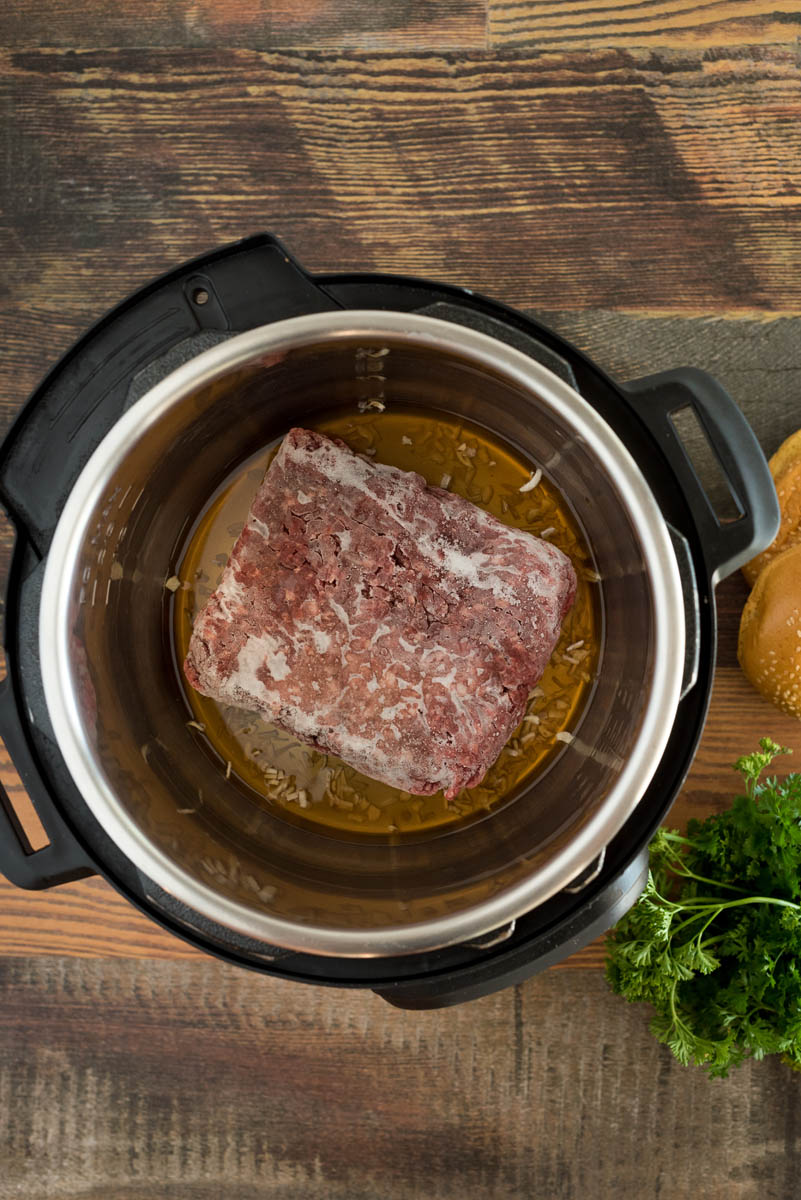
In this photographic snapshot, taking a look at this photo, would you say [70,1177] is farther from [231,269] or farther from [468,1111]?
[231,269]

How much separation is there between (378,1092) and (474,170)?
47.6 inches

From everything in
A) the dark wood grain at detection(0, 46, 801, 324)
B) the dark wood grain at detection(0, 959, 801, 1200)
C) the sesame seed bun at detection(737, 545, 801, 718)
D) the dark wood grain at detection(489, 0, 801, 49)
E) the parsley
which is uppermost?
the dark wood grain at detection(489, 0, 801, 49)

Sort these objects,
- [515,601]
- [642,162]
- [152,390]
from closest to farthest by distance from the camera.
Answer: [152,390], [515,601], [642,162]

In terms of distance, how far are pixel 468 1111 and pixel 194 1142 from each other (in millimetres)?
368

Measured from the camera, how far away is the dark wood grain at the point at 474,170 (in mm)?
1093

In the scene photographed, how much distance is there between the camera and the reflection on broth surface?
3.27ft

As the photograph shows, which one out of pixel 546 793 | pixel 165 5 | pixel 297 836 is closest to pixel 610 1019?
pixel 546 793

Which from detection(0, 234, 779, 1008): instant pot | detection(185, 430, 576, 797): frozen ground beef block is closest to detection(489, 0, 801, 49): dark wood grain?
detection(0, 234, 779, 1008): instant pot

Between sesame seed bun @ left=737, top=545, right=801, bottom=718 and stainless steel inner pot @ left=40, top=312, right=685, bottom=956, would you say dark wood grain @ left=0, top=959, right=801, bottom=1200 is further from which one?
sesame seed bun @ left=737, top=545, right=801, bottom=718

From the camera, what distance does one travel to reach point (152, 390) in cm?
78

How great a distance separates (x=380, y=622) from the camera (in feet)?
2.97

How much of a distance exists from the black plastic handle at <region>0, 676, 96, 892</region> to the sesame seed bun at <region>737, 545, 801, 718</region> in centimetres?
78

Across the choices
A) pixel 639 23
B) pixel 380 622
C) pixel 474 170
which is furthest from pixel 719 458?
pixel 639 23

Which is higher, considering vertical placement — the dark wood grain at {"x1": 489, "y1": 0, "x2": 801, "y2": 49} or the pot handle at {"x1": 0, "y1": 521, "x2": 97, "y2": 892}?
the dark wood grain at {"x1": 489, "y1": 0, "x2": 801, "y2": 49}
